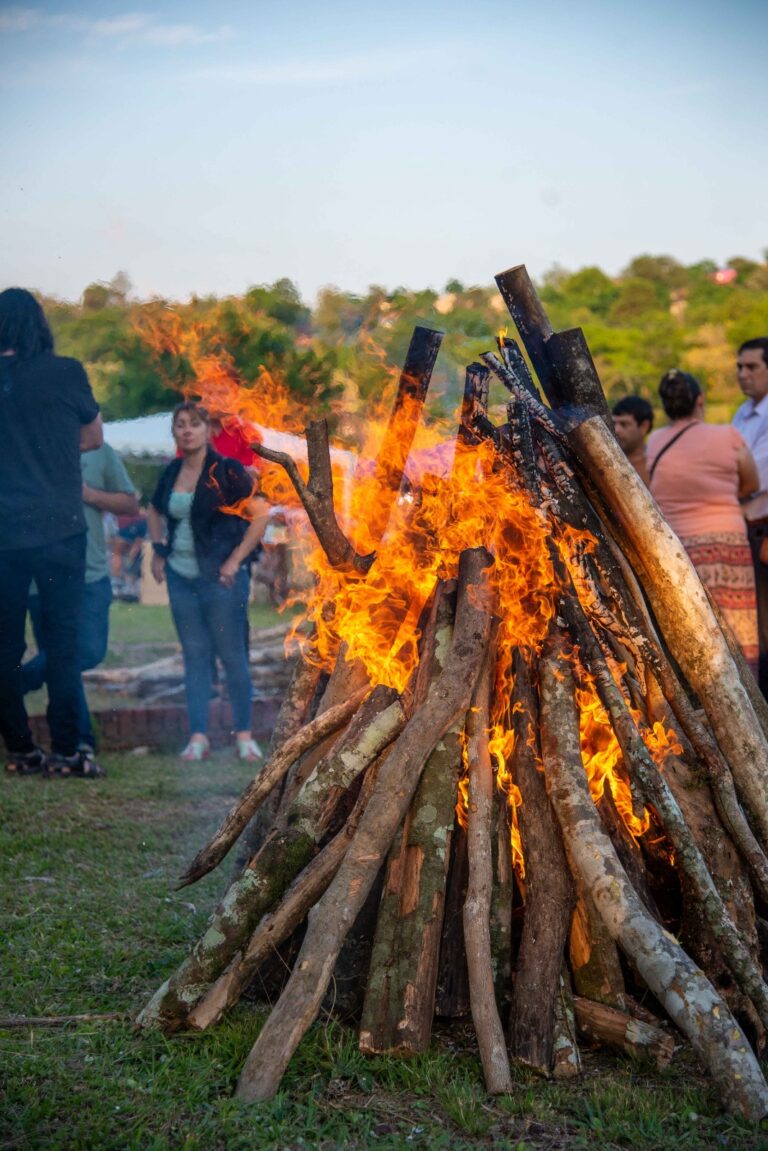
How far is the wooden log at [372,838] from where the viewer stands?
338cm

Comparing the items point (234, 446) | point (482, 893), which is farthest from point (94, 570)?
point (482, 893)

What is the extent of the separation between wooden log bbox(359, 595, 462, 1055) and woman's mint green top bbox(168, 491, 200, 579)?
4742 mm

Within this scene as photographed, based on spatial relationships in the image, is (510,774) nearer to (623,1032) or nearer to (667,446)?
(623,1032)

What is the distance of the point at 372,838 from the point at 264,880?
42 centimetres

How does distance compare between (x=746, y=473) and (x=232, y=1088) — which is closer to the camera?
(x=232, y=1088)

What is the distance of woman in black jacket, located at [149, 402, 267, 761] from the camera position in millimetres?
8234

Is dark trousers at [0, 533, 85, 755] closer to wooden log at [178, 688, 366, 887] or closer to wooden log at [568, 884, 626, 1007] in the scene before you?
wooden log at [178, 688, 366, 887]

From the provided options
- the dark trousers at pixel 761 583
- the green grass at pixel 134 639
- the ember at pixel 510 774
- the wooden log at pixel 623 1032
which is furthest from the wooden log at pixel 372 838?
the green grass at pixel 134 639

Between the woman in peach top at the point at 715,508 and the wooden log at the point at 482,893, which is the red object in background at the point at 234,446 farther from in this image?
the wooden log at the point at 482,893

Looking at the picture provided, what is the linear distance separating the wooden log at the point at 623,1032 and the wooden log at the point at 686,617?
1.04 metres

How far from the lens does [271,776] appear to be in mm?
4316

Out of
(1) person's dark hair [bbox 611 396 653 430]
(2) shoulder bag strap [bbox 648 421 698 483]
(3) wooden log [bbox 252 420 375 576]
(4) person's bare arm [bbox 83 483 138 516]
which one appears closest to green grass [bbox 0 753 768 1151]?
(3) wooden log [bbox 252 420 375 576]

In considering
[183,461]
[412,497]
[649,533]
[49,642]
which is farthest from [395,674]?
[183,461]

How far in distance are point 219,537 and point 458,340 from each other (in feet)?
8.06
